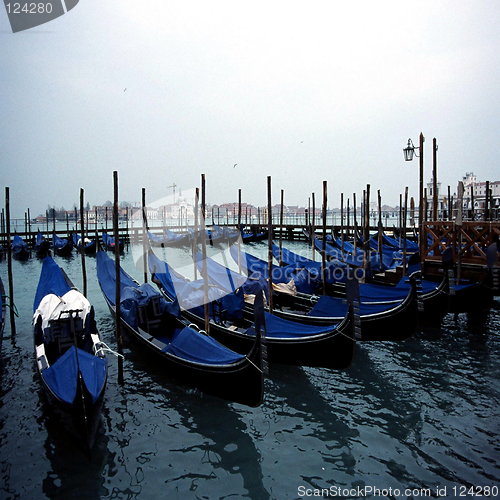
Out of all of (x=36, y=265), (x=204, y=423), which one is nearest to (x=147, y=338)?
(x=204, y=423)

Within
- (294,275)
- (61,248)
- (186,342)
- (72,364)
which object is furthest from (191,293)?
(61,248)

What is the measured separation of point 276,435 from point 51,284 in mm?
4789

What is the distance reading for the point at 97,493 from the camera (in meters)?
3.33

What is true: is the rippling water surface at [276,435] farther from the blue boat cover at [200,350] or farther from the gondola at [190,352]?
the blue boat cover at [200,350]

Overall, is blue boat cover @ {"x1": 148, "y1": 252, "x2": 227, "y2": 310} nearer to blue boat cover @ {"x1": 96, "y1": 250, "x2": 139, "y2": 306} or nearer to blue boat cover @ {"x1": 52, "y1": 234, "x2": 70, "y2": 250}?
blue boat cover @ {"x1": 96, "y1": 250, "x2": 139, "y2": 306}

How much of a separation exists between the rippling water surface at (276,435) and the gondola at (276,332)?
40 cm

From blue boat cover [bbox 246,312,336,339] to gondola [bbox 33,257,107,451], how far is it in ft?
7.34

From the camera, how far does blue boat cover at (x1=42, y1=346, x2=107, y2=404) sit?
374cm

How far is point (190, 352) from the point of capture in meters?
4.82

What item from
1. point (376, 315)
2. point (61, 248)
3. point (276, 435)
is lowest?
point (276, 435)

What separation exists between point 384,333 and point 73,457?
452cm

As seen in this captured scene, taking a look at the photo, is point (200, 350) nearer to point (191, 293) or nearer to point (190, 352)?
point (190, 352)

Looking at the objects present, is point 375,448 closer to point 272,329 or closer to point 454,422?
point 454,422

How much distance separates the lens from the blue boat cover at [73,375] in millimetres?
3742
